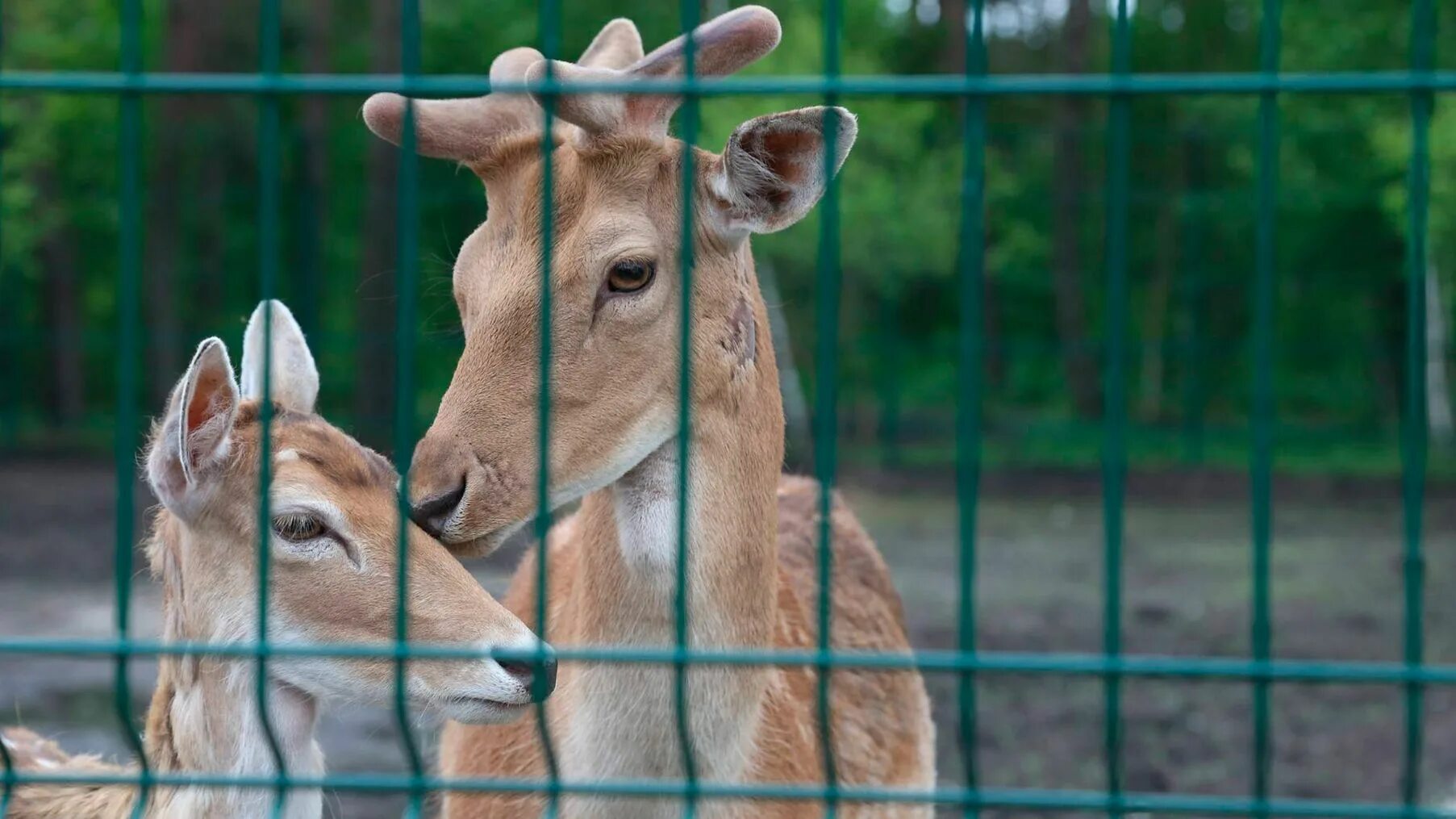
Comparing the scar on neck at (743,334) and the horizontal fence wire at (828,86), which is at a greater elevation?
the horizontal fence wire at (828,86)

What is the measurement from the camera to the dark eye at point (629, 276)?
3.55 metres

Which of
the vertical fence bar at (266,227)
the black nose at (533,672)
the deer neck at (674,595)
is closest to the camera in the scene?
the vertical fence bar at (266,227)

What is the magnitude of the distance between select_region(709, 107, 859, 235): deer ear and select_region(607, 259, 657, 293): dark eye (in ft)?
0.82

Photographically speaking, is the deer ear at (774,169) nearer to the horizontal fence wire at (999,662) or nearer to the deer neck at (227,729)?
the horizontal fence wire at (999,662)

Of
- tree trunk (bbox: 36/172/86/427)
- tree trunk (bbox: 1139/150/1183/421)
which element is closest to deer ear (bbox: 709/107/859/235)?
tree trunk (bbox: 1139/150/1183/421)

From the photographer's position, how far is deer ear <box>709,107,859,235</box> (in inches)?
126

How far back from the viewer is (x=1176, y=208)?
69.3 ft

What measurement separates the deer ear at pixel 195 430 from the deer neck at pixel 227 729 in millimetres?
217

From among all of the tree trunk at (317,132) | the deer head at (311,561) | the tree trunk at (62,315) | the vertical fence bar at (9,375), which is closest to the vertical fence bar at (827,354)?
the deer head at (311,561)

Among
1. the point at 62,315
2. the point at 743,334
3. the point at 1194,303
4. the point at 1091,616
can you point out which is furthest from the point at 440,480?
the point at 62,315

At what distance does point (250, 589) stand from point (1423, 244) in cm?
246

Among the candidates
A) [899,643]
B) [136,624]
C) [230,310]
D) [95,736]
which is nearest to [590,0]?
[230,310]

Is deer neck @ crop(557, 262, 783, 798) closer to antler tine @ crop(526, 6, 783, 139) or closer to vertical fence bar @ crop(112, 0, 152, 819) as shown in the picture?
antler tine @ crop(526, 6, 783, 139)

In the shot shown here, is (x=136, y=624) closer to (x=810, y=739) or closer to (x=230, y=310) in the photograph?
(x=810, y=739)
